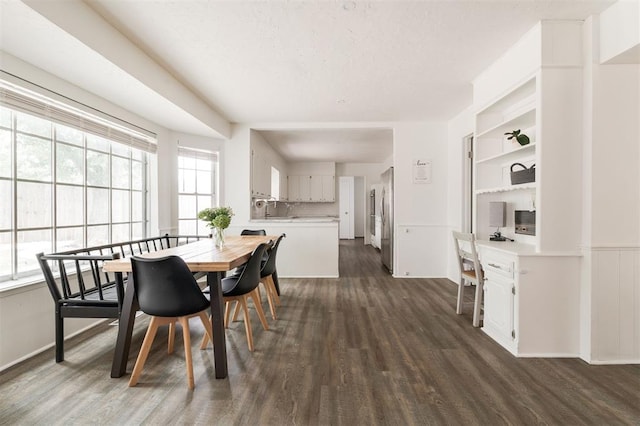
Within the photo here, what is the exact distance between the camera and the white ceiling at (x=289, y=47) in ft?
6.34

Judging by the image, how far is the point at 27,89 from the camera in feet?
7.02

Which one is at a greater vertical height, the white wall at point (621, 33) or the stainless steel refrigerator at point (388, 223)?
the white wall at point (621, 33)

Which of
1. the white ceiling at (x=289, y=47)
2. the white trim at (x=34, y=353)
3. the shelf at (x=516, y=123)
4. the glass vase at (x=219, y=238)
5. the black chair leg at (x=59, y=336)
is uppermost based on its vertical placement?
the white ceiling at (x=289, y=47)

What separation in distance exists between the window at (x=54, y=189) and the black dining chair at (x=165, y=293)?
4.12 feet

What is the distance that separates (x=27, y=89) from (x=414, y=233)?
4660 millimetres

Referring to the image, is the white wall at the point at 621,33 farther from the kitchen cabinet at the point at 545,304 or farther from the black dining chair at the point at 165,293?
the black dining chair at the point at 165,293

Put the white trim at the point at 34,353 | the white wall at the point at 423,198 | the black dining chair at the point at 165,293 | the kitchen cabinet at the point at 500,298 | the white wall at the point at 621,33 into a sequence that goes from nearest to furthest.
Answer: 1. the black dining chair at the point at 165,293
2. the white wall at the point at 621,33
3. the white trim at the point at 34,353
4. the kitchen cabinet at the point at 500,298
5. the white wall at the point at 423,198

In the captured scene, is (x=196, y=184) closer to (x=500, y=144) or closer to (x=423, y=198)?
(x=423, y=198)

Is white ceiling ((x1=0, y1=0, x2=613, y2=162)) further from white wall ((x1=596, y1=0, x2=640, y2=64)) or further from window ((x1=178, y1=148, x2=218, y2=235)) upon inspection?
window ((x1=178, y1=148, x2=218, y2=235))

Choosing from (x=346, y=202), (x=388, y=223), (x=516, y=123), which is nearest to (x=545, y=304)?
(x=516, y=123)

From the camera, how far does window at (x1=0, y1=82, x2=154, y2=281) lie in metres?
2.13

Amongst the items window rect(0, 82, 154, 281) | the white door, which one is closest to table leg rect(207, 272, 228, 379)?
window rect(0, 82, 154, 281)

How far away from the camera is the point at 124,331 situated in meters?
1.88

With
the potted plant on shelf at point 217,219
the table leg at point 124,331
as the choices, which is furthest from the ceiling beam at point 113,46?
the table leg at point 124,331
